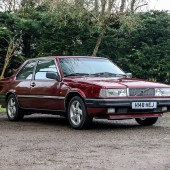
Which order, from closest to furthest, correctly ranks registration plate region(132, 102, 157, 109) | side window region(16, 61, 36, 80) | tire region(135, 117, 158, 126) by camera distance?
registration plate region(132, 102, 157, 109) < tire region(135, 117, 158, 126) < side window region(16, 61, 36, 80)

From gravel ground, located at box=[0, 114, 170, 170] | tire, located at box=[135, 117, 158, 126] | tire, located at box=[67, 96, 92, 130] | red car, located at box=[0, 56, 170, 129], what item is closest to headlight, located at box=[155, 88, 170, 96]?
red car, located at box=[0, 56, 170, 129]

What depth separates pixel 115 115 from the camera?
28.3ft

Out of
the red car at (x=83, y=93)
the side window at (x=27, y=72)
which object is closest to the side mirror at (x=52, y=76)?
the red car at (x=83, y=93)

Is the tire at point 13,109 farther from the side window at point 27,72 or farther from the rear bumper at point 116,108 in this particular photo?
the rear bumper at point 116,108

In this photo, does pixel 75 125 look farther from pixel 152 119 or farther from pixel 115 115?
pixel 152 119

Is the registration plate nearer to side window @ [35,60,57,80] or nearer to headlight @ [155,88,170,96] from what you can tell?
headlight @ [155,88,170,96]

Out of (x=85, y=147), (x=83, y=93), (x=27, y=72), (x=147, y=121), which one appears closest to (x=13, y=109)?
(x=27, y=72)

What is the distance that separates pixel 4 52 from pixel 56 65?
12.8 m

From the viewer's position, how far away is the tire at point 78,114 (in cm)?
867

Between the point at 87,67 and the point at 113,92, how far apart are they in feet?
A: 4.63

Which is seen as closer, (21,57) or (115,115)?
(115,115)

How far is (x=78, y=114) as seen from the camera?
8.87 meters

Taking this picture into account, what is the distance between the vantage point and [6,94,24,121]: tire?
10.7m

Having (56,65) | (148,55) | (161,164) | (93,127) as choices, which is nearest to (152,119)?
(93,127)
